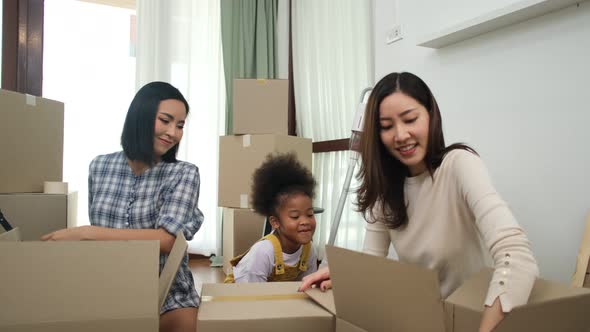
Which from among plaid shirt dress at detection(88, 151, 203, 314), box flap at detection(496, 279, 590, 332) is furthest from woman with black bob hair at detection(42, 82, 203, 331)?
box flap at detection(496, 279, 590, 332)

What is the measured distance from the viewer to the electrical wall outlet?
7.74 ft

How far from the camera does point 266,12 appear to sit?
399 cm

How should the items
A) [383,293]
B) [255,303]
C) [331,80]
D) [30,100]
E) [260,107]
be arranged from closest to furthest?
[383,293]
[255,303]
[30,100]
[260,107]
[331,80]

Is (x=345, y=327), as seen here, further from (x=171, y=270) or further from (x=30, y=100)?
(x=30, y=100)

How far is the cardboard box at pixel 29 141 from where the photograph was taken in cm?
171

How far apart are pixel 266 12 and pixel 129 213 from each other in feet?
9.81

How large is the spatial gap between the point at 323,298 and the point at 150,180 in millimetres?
689

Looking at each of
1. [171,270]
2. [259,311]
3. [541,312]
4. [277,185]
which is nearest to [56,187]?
[277,185]

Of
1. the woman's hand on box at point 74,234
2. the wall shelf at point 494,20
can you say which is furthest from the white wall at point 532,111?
the woman's hand on box at point 74,234

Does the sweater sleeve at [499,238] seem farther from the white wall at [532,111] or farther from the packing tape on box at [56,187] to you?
the packing tape on box at [56,187]

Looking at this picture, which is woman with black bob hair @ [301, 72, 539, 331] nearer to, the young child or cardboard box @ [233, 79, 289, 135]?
the young child

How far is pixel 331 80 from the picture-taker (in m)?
3.33

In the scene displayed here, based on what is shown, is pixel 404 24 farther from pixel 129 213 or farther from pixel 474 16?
pixel 129 213

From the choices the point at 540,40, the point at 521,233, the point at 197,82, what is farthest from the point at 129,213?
the point at 197,82
